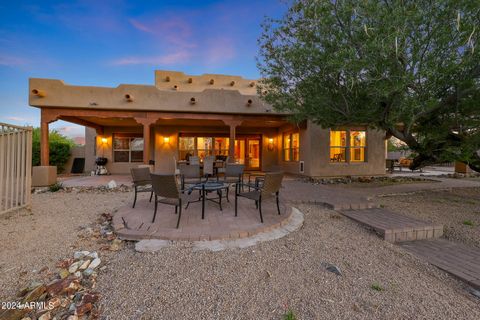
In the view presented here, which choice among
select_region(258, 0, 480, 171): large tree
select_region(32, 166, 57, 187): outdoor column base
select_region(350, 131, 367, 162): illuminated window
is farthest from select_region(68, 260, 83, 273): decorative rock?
select_region(350, 131, 367, 162): illuminated window

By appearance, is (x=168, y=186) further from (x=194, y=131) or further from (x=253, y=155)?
(x=253, y=155)

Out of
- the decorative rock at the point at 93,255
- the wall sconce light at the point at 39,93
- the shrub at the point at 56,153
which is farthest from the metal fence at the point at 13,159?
the shrub at the point at 56,153

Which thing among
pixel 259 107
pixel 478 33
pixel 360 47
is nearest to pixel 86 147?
pixel 259 107

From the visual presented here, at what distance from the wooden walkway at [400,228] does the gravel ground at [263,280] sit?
22cm

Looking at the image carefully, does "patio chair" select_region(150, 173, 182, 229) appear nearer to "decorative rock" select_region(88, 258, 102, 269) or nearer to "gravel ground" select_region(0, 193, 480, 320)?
"gravel ground" select_region(0, 193, 480, 320)

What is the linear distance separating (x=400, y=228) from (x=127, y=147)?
11.9m

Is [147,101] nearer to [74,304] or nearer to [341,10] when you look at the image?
[341,10]

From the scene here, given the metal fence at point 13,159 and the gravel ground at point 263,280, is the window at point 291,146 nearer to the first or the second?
the gravel ground at point 263,280

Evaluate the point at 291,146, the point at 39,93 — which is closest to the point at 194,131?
the point at 291,146

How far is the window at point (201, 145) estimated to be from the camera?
37.7 ft

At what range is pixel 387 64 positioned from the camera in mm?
3857

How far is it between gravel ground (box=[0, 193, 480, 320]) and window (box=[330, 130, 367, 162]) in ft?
22.7

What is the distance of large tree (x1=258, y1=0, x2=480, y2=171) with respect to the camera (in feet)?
12.0

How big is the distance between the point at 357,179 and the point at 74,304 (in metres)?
9.80
